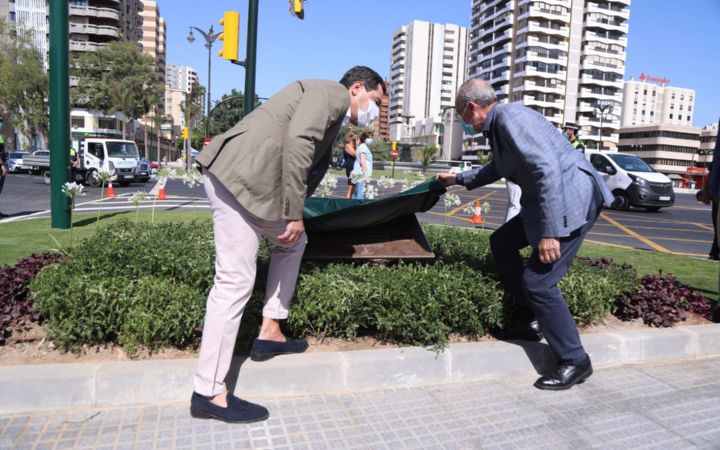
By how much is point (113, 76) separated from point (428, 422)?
67652 mm

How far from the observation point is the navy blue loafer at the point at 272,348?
3.06 meters

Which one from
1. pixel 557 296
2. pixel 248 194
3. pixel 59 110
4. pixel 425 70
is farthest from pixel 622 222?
pixel 425 70

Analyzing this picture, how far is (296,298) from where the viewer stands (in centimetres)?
346

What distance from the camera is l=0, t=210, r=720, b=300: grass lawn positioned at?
19.3ft

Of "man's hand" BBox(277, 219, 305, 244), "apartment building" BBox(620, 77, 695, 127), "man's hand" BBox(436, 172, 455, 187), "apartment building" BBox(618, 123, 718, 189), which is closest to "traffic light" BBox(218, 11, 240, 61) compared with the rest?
"man's hand" BBox(436, 172, 455, 187)

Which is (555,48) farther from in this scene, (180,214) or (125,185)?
(180,214)

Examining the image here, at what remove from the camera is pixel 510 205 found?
25.1 feet

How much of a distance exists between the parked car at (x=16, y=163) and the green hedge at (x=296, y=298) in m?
33.9

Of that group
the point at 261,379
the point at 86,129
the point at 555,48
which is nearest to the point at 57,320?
the point at 261,379

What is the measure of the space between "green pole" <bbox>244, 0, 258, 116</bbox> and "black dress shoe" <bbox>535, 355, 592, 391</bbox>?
526 cm

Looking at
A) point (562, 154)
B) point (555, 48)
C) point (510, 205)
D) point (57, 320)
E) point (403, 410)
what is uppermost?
point (555, 48)

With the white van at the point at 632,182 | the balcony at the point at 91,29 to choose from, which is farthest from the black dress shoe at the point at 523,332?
the balcony at the point at 91,29

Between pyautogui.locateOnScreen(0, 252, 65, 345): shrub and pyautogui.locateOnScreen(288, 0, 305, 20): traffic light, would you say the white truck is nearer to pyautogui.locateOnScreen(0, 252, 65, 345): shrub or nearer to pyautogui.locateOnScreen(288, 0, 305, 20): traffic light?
pyautogui.locateOnScreen(288, 0, 305, 20): traffic light

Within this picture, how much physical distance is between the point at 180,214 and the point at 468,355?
31.2ft
